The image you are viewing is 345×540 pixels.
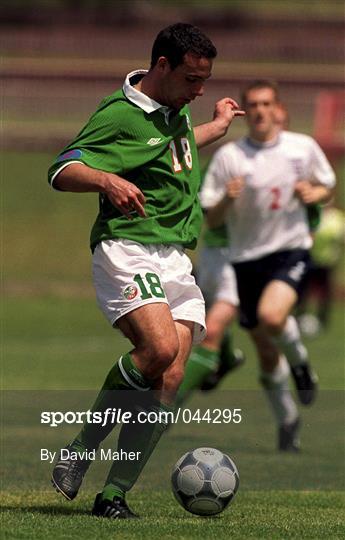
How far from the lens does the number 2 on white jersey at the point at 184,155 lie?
20.9ft

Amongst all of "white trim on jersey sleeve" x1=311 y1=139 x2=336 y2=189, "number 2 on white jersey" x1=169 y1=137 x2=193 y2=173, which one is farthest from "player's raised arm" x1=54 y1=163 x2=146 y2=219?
"white trim on jersey sleeve" x1=311 y1=139 x2=336 y2=189

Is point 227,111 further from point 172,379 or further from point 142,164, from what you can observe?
point 172,379

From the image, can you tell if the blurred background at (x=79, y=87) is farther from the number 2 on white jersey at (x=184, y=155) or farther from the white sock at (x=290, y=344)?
the number 2 on white jersey at (x=184, y=155)

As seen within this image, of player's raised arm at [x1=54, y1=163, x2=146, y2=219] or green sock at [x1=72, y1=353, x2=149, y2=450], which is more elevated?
player's raised arm at [x1=54, y1=163, x2=146, y2=219]

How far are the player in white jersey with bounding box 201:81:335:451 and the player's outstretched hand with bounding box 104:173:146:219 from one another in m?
3.25

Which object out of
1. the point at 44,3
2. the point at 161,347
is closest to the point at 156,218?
the point at 161,347

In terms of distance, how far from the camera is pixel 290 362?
9.68 m

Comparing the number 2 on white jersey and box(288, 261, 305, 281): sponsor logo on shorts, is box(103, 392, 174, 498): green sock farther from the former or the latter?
box(288, 261, 305, 281): sponsor logo on shorts

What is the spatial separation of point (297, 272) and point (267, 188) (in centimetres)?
78

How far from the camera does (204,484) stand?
6.24 meters

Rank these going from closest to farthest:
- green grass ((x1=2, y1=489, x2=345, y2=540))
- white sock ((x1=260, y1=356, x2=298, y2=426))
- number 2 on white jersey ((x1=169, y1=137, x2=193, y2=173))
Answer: green grass ((x1=2, y1=489, x2=345, y2=540)), number 2 on white jersey ((x1=169, y1=137, x2=193, y2=173)), white sock ((x1=260, y1=356, x2=298, y2=426))

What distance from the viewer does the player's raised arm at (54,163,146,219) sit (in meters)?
5.87

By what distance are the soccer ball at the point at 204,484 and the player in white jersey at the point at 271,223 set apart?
2.83 metres

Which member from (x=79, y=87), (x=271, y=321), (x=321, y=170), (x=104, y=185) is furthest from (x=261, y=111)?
(x=79, y=87)
